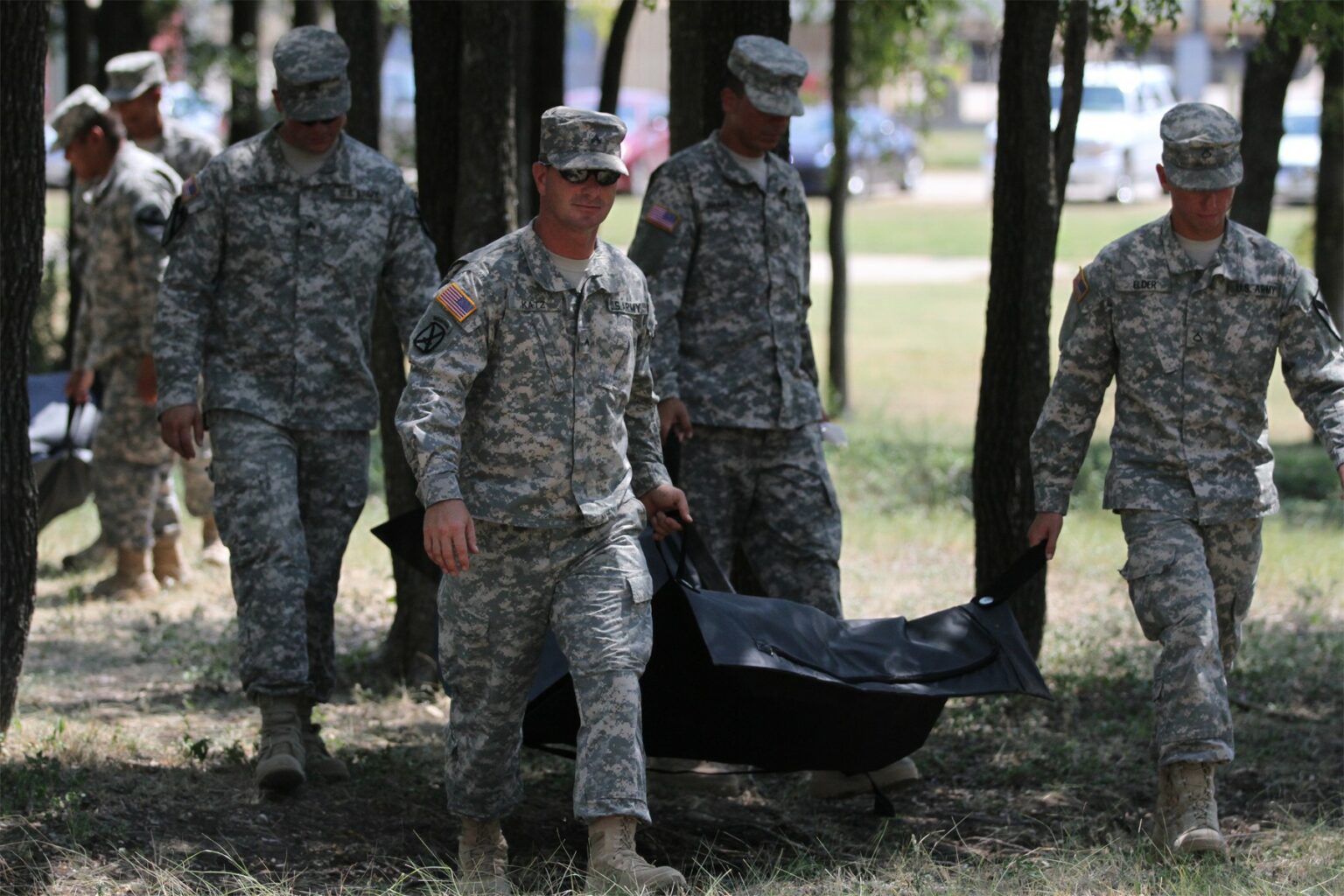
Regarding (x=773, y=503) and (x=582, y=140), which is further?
(x=773, y=503)

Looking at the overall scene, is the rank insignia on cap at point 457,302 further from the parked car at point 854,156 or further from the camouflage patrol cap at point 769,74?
the parked car at point 854,156

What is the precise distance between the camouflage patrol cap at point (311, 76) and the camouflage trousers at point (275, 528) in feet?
3.10

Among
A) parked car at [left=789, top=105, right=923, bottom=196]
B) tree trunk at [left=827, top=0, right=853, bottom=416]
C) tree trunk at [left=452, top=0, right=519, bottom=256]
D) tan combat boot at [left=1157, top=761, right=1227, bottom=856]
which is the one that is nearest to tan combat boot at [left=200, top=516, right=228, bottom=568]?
tree trunk at [left=452, top=0, right=519, bottom=256]

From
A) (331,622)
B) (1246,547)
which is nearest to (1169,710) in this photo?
(1246,547)

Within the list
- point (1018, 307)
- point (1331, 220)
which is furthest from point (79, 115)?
point (1331, 220)

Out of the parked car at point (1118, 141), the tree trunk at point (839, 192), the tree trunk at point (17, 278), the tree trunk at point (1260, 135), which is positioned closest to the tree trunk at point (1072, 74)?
the tree trunk at point (17, 278)

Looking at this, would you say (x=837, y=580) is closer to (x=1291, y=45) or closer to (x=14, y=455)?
(x=14, y=455)

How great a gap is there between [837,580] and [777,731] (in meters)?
0.93

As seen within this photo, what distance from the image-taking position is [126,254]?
8203 millimetres

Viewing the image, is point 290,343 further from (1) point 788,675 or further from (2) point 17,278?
(1) point 788,675

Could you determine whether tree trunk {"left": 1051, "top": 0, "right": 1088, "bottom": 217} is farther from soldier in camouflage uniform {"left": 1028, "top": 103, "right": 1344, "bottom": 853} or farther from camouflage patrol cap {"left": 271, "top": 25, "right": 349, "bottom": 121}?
camouflage patrol cap {"left": 271, "top": 25, "right": 349, "bottom": 121}

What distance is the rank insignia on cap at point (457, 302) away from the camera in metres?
4.34

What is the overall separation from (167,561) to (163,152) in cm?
208

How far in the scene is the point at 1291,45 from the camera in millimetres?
9109
